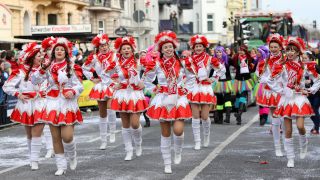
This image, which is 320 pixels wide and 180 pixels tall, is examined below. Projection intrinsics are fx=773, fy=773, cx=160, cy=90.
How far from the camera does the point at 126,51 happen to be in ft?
42.9

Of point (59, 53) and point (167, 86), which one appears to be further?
point (167, 86)

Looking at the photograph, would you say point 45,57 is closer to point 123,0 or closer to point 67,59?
point 67,59

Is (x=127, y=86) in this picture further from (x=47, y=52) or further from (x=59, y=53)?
(x=59, y=53)

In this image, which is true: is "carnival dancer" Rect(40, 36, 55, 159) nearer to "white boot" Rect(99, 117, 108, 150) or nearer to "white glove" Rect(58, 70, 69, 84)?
"white glove" Rect(58, 70, 69, 84)

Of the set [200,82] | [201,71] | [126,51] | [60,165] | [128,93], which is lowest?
[60,165]

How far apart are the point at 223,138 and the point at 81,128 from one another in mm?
4797

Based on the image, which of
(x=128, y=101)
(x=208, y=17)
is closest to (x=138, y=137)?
(x=128, y=101)

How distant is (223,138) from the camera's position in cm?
1577

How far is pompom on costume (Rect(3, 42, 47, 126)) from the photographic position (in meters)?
12.2

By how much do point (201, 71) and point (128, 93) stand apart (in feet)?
5.92

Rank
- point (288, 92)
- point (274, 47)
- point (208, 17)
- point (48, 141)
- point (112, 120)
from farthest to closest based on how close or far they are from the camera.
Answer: point (208, 17) < point (112, 120) < point (48, 141) < point (274, 47) < point (288, 92)

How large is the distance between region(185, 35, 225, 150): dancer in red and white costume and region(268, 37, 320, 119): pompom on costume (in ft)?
7.32

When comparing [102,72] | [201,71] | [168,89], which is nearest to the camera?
[168,89]

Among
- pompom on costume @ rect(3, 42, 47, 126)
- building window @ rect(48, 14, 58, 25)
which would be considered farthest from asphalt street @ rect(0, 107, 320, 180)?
building window @ rect(48, 14, 58, 25)
